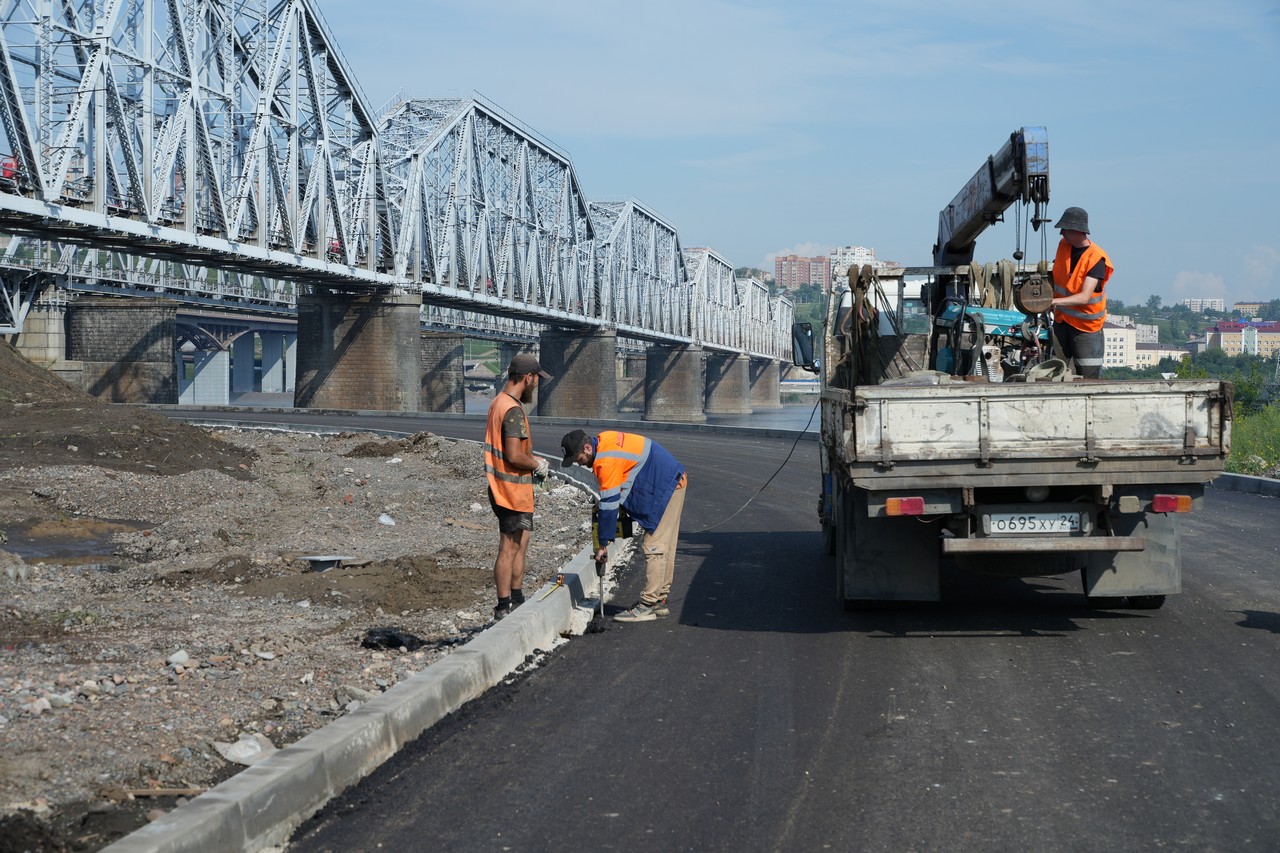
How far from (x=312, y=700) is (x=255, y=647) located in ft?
3.98

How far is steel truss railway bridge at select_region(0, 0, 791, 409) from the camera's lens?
3356 cm

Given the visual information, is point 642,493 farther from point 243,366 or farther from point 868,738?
point 243,366

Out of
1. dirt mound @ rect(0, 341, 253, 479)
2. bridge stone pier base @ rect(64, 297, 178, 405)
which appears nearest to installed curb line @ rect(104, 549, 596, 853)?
dirt mound @ rect(0, 341, 253, 479)

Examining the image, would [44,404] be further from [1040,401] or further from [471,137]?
[471,137]

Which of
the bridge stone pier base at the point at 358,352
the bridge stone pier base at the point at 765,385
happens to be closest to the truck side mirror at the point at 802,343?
the bridge stone pier base at the point at 358,352

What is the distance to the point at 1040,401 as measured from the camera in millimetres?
7699

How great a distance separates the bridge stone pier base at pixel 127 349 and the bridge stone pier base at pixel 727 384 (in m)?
77.9

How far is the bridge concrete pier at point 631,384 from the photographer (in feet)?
456

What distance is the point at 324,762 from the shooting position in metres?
4.80

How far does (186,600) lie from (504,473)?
102 inches

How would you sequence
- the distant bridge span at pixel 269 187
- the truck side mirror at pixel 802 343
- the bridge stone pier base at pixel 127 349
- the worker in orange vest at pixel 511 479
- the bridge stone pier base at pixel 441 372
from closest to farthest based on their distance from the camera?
the worker in orange vest at pixel 511 479 < the truck side mirror at pixel 802 343 < the distant bridge span at pixel 269 187 < the bridge stone pier base at pixel 127 349 < the bridge stone pier base at pixel 441 372

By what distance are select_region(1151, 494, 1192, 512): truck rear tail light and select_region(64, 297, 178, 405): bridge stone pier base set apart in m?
59.0

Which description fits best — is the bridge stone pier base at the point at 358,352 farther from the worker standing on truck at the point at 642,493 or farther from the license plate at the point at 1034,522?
the license plate at the point at 1034,522

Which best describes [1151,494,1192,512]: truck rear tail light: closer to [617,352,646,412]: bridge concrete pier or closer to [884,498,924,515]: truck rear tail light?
[884,498,924,515]: truck rear tail light
